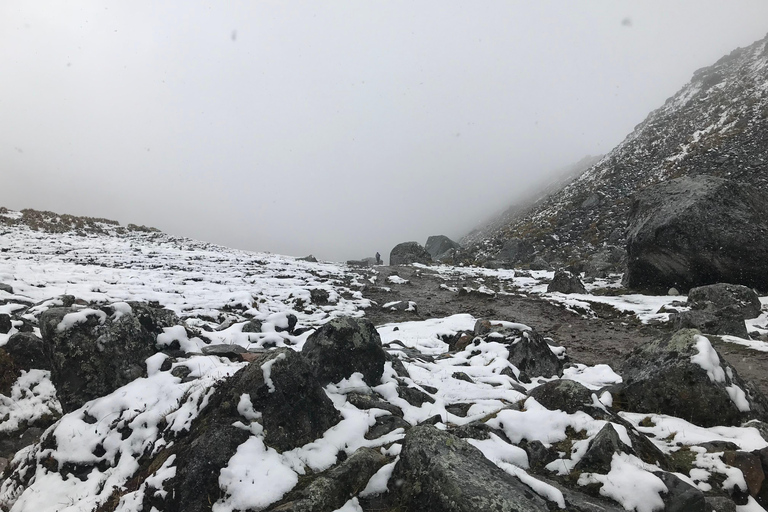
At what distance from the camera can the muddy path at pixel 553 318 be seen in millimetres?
10312

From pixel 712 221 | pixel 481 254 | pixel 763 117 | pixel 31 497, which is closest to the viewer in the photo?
pixel 31 497

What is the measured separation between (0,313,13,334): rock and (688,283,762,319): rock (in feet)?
66.9

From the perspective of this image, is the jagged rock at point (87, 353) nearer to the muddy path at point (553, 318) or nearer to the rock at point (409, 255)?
the muddy path at point (553, 318)

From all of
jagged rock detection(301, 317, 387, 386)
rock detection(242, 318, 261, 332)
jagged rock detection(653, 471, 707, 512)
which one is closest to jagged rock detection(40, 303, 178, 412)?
jagged rock detection(301, 317, 387, 386)

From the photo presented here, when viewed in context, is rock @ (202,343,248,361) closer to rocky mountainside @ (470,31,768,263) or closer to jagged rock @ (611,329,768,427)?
jagged rock @ (611,329,768,427)

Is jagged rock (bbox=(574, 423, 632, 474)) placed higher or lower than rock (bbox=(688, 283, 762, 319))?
higher

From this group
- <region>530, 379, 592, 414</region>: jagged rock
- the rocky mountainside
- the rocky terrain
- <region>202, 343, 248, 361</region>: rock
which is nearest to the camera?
the rocky terrain

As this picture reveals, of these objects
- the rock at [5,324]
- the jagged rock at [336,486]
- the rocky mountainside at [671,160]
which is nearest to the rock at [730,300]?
the jagged rock at [336,486]

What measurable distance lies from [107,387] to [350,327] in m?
4.29

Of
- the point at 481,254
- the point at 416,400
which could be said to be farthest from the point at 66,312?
the point at 481,254

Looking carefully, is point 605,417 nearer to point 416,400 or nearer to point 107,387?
point 416,400

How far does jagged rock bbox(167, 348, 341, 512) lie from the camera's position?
171 inches

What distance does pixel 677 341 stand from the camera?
7.21m

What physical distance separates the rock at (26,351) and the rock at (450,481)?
806 cm
